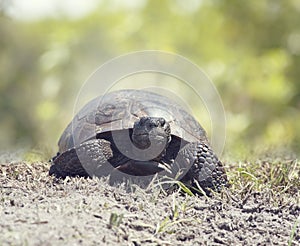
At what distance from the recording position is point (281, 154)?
4.71 meters

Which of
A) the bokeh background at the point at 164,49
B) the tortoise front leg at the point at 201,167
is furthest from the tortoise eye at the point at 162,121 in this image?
the bokeh background at the point at 164,49

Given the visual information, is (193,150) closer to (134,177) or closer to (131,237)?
(134,177)

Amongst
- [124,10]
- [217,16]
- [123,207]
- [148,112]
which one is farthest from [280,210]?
[124,10]

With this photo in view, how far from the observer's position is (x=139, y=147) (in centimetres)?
353

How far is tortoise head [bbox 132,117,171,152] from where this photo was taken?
344cm

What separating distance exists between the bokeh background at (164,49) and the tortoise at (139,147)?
11.0 ft

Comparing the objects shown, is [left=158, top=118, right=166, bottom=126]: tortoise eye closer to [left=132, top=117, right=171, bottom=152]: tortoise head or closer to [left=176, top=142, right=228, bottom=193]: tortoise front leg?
[left=132, top=117, right=171, bottom=152]: tortoise head

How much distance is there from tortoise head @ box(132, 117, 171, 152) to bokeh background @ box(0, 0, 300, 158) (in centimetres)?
353

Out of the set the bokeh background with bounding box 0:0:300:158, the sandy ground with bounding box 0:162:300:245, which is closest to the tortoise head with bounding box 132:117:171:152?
the sandy ground with bounding box 0:162:300:245

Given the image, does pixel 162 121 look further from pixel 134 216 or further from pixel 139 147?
pixel 134 216

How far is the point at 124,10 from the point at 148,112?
31.0 ft

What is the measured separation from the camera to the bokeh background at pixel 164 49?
31.3ft

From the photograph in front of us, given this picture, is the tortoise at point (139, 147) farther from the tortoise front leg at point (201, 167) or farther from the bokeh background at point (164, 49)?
the bokeh background at point (164, 49)

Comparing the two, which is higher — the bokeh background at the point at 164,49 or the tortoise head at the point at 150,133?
the bokeh background at the point at 164,49
